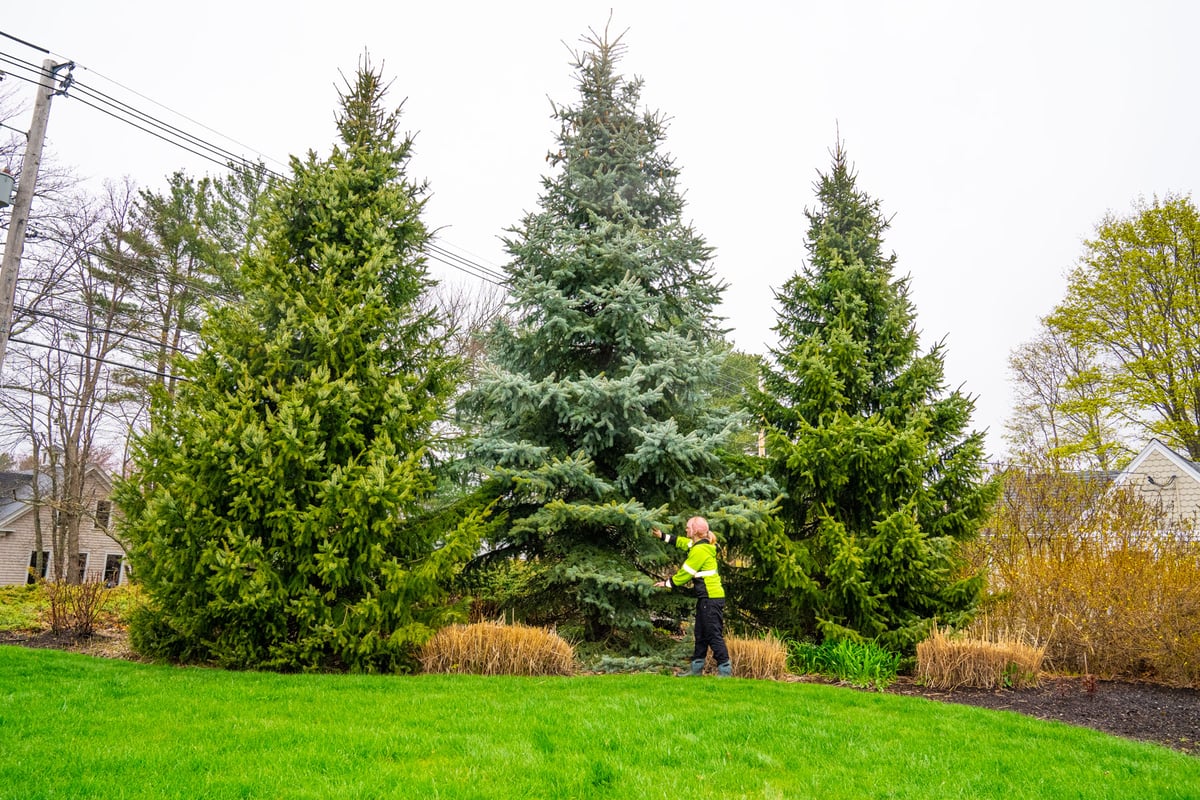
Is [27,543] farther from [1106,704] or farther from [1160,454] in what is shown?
[1160,454]

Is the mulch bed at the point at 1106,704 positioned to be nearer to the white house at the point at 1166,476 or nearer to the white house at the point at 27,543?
the white house at the point at 1166,476

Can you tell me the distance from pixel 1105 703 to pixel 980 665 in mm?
1068

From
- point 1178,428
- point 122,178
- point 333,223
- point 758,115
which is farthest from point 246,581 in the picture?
point 1178,428

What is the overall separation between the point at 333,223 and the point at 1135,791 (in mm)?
8773

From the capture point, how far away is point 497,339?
1002 cm

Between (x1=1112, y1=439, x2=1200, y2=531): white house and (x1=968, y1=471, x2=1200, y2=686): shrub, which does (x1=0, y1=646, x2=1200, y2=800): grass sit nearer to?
(x1=968, y1=471, x2=1200, y2=686): shrub

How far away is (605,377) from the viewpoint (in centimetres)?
900

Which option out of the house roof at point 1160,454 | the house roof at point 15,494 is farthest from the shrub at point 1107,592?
the house roof at point 15,494

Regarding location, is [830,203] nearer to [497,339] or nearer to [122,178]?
[497,339]

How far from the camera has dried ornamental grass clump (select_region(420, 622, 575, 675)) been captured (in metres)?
7.43

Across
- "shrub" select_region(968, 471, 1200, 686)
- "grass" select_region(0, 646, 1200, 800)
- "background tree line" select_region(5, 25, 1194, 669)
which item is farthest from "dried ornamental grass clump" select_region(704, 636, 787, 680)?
"shrub" select_region(968, 471, 1200, 686)

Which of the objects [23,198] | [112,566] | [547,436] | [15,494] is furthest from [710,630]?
[112,566]

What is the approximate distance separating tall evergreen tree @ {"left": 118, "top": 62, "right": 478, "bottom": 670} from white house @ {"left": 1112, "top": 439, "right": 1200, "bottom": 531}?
704 inches

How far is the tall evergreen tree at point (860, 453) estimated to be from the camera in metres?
8.32
